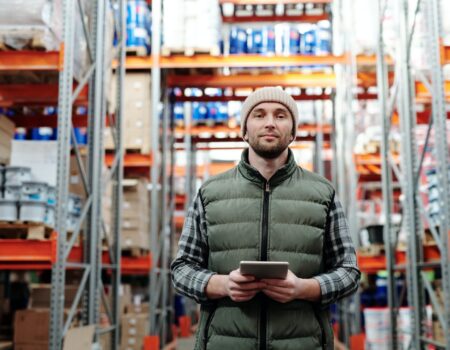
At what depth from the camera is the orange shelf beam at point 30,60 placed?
520 centimetres

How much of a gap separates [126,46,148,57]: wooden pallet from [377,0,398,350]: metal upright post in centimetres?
312

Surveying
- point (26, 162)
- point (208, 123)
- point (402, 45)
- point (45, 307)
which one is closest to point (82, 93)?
point (26, 162)

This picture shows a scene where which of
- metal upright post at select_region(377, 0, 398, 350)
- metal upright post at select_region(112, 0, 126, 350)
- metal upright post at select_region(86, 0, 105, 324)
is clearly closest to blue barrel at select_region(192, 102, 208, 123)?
metal upright post at select_region(112, 0, 126, 350)

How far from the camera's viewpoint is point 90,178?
589 centimetres

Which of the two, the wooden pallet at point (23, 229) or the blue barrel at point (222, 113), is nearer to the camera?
the wooden pallet at point (23, 229)

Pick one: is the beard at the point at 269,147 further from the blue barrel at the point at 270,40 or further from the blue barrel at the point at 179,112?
the blue barrel at the point at 179,112

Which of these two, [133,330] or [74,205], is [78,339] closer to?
[74,205]

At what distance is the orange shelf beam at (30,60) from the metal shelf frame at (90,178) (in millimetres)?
189

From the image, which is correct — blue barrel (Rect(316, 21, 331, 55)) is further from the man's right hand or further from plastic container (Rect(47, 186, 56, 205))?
the man's right hand

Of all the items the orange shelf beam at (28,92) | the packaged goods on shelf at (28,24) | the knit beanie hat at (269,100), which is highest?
the packaged goods on shelf at (28,24)

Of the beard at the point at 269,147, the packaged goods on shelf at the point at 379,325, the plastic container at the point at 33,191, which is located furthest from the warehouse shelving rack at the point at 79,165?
the packaged goods on shelf at the point at 379,325

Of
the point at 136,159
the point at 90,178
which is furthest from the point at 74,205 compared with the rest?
the point at 136,159

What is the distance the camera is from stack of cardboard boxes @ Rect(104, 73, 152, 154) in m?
8.60

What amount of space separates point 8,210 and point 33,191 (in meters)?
0.23
